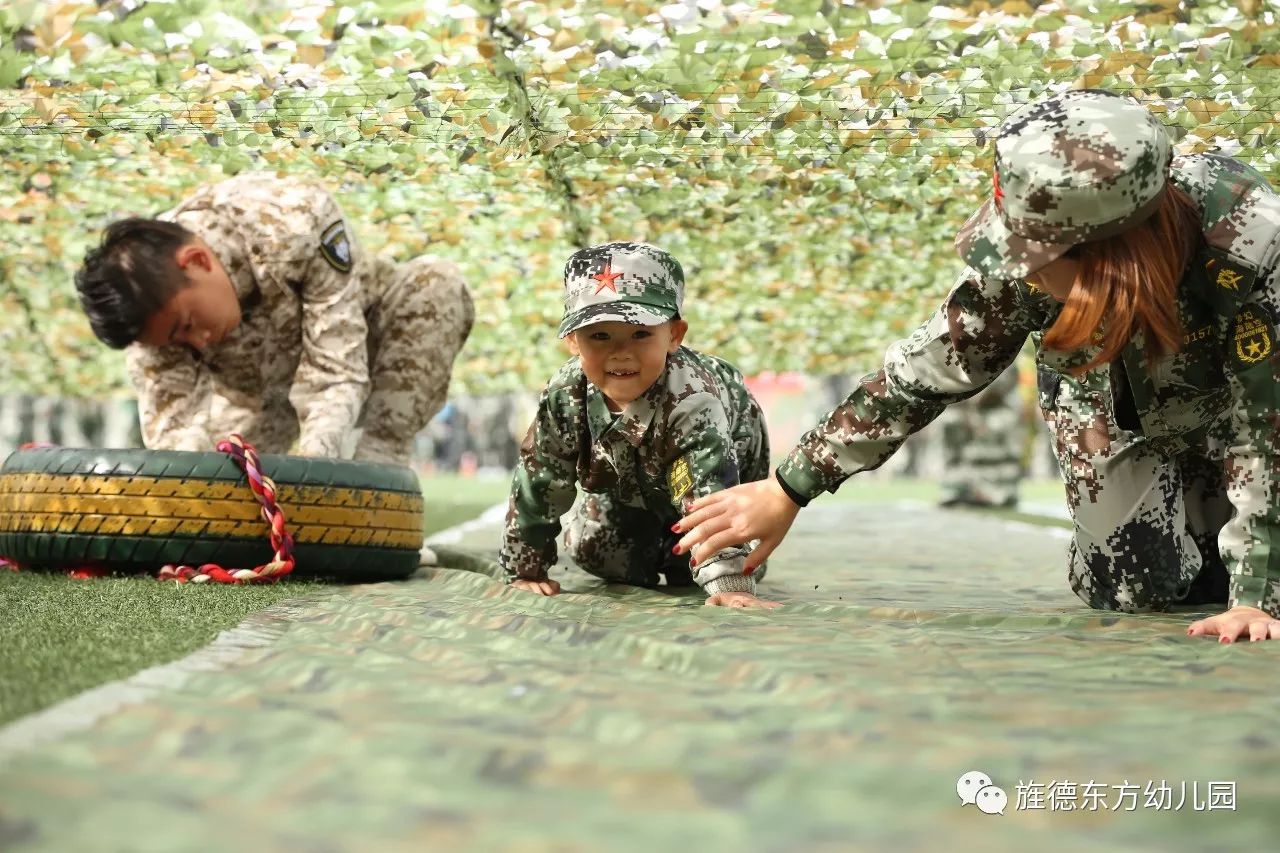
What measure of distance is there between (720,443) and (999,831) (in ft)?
5.92

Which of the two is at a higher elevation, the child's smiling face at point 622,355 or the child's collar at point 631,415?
the child's smiling face at point 622,355

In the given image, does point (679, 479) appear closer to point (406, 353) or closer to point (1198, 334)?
point (1198, 334)

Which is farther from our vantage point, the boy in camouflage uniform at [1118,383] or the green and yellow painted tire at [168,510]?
the green and yellow painted tire at [168,510]

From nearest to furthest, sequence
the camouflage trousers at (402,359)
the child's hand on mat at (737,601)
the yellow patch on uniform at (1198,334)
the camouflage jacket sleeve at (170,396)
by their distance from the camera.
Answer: the yellow patch on uniform at (1198,334) < the child's hand on mat at (737,601) < the camouflage jacket sleeve at (170,396) < the camouflage trousers at (402,359)

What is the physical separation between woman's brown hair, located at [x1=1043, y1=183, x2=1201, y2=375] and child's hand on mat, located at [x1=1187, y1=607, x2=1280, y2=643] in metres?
0.50

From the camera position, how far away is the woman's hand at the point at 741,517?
7.87ft

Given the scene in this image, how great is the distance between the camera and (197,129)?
4121mm

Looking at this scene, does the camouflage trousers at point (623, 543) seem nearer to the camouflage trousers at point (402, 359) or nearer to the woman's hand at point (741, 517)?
the woman's hand at point (741, 517)

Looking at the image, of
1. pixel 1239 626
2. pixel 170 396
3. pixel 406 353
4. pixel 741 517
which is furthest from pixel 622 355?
pixel 170 396

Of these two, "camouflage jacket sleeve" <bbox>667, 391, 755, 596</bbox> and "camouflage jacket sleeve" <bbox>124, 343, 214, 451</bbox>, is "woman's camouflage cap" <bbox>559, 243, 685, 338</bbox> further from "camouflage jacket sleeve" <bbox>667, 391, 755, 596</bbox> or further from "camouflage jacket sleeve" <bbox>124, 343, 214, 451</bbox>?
"camouflage jacket sleeve" <bbox>124, 343, 214, 451</bbox>

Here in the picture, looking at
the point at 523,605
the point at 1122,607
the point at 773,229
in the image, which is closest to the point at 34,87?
the point at 523,605

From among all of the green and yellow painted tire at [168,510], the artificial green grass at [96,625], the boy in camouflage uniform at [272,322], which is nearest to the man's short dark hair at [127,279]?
the boy in camouflage uniform at [272,322]

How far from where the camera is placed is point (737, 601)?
8.53ft

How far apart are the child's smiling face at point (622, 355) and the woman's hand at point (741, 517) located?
1.56 ft
